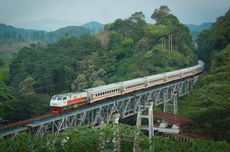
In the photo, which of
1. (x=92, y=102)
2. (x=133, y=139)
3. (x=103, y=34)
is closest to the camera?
(x=133, y=139)

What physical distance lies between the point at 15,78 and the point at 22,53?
1042 centimetres

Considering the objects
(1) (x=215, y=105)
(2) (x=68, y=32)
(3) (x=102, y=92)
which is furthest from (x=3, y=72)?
(2) (x=68, y=32)

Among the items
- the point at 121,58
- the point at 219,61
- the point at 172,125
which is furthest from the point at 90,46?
the point at 172,125

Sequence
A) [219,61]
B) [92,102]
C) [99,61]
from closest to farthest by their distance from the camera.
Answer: [92,102] < [219,61] < [99,61]

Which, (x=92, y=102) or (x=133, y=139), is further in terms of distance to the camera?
(x=92, y=102)

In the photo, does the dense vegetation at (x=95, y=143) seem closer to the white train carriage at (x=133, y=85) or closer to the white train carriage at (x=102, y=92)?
the white train carriage at (x=102, y=92)

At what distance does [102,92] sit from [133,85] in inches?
203

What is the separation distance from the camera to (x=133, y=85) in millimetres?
36625

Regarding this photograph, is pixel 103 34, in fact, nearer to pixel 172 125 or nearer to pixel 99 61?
pixel 99 61

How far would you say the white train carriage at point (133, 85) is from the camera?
35.4m

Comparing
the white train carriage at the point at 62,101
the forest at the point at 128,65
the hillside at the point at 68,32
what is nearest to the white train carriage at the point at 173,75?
the forest at the point at 128,65

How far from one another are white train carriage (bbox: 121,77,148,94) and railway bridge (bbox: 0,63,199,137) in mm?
509

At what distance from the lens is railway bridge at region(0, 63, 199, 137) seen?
26688mm

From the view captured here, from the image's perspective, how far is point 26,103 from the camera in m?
36.1
